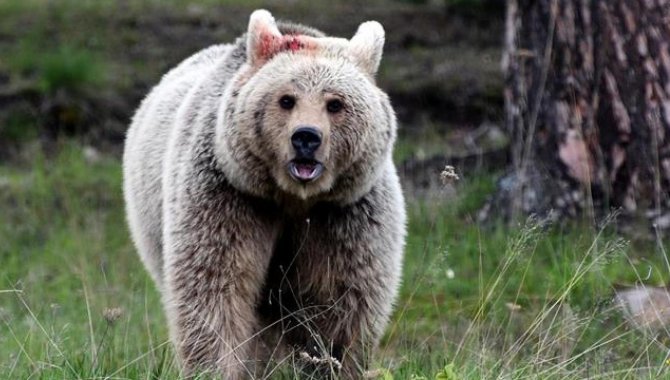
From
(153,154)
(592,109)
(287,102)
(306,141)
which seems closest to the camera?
(306,141)

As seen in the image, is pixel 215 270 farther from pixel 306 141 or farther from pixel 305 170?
pixel 306 141

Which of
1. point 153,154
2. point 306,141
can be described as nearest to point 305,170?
point 306,141

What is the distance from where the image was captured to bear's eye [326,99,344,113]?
555 centimetres

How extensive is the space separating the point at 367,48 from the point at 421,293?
263 centimetres

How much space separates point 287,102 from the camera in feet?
18.2

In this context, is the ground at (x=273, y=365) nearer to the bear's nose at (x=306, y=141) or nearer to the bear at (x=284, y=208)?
the bear at (x=284, y=208)

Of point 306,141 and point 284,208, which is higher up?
point 306,141

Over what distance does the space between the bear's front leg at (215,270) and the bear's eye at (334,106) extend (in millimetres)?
570

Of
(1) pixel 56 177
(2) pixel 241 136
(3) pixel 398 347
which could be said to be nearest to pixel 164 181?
(2) pixel 241 136

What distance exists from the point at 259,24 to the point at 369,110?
61 centimetres

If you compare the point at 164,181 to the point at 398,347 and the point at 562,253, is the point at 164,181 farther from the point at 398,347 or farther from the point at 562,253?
the point at 562,253

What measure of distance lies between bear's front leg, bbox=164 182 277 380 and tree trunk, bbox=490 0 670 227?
291 cm

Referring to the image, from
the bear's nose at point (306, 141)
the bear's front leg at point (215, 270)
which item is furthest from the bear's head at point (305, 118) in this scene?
the bear's front leg at point (215, 270)

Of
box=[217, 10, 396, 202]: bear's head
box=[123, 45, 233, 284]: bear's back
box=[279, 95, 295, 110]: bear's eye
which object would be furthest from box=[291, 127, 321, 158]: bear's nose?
box=[123, 45, 233, 284]: bear's back
